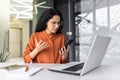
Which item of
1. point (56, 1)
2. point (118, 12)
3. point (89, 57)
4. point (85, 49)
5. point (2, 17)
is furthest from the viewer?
point (56, 1)

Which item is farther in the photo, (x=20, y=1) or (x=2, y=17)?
(x=20, y=1)

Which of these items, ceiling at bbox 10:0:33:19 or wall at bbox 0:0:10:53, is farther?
ceiling at bbox 10:0:33:19

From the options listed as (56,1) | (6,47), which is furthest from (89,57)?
(56,1)

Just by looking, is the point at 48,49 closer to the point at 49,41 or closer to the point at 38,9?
the point at 49,41

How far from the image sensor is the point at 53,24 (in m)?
1.68

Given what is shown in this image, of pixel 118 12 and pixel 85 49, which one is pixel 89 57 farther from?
pixel 85 49

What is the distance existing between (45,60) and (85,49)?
306 centimetres

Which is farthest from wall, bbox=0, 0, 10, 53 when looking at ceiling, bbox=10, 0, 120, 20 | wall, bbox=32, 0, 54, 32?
wall, bbox=32, 0, 54, 32

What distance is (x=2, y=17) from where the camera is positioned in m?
4.30

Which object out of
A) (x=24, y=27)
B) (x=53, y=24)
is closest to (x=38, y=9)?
(x=24, y=27)

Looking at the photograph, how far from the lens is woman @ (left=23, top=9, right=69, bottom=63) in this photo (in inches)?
63.6

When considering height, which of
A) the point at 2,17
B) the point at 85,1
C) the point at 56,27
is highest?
the point at 85,1

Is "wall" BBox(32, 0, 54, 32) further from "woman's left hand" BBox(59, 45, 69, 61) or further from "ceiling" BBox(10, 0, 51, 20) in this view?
"woman's left hand" BBox(59, 45, 69, 61)

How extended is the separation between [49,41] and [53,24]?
0.49 ft
